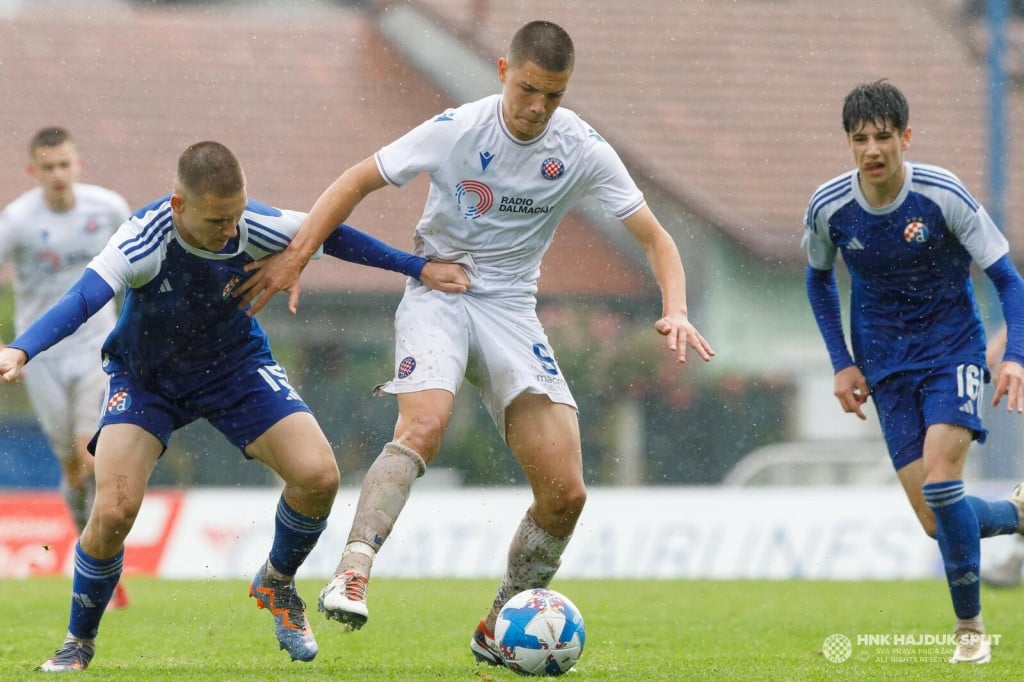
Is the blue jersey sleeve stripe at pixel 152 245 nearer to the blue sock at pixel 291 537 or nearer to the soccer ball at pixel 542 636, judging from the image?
the blue sock at pixel 291 537

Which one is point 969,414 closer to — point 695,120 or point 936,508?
point 936,508

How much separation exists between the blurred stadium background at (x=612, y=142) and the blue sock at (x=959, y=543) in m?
7.78

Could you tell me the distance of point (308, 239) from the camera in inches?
232

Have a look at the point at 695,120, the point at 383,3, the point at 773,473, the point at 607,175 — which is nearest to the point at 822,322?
the point at 607,175

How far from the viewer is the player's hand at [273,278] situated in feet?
19.3

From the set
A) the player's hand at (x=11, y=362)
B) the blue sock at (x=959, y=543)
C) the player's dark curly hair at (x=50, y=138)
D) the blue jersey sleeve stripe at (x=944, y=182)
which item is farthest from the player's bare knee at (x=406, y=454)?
the player's dark curly hair at (x=50, y=138)

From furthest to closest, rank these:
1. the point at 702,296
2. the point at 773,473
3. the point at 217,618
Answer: the point at 702,296
the point at 773,473
the point at 217,618

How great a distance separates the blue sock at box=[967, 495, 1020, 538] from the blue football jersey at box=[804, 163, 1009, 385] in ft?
2.36

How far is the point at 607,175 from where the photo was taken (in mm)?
6379

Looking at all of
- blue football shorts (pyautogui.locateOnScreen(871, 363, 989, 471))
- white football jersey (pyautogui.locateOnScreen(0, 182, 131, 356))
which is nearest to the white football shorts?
blue football shorts (pyautogui.locateOnScreen(871, 363, 989, 471))

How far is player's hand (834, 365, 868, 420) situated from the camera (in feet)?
→ 23.0

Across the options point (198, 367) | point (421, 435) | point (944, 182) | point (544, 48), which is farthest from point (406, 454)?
point (944, 182)

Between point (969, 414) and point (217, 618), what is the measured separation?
428cm

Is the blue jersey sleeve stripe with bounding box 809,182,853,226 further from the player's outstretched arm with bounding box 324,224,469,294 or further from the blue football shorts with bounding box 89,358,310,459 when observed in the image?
the blue football shorts with bounding box 89,358,310,459
